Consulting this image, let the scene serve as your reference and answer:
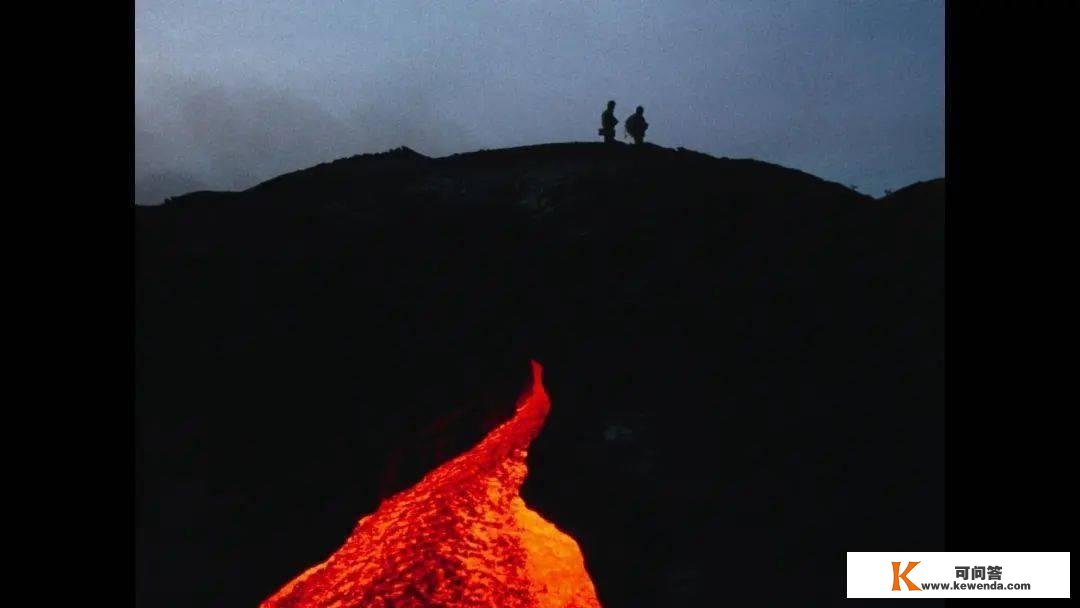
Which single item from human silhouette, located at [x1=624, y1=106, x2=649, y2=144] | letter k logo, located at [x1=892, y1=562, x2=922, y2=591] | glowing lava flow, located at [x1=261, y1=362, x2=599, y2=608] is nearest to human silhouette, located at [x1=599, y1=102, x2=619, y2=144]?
human silhouette, located at [x1=624, y1=106, x2=649, y2=144]

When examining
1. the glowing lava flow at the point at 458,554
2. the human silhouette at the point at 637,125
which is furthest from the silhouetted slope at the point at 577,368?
the human silhouette at the point at 637,125

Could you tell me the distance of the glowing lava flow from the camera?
7730 millimetres

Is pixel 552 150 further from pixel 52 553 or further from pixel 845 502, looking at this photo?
pixel 52 553

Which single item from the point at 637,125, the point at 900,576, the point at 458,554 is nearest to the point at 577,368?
the point at 458,554

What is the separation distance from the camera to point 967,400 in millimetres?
6422

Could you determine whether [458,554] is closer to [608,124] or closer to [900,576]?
[900,576]

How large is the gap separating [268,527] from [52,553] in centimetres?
341

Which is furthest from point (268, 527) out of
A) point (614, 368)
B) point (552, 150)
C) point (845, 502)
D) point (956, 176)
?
point (956, 176)

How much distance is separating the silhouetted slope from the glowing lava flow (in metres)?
0.26

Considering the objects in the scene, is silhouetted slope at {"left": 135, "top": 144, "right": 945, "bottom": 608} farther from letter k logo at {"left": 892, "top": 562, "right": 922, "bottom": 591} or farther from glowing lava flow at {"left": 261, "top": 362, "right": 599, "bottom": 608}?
letter k logo at {"left": 892, "top": 562, "right": 922, "bottom": 591}

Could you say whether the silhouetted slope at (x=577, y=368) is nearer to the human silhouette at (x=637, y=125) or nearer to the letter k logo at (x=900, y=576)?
the letter k logo at (x=900, y=576)

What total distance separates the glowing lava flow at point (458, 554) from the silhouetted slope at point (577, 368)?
257mm

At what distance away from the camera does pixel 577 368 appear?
9.14 m

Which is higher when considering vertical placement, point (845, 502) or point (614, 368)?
point (614, 368)
